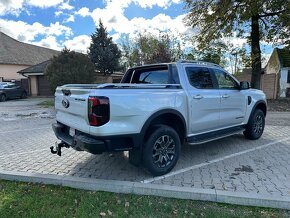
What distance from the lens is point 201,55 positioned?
19219 mm

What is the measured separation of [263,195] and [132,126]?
2100mm

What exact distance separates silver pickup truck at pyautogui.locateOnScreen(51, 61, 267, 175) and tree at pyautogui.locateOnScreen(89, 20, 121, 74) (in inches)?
772

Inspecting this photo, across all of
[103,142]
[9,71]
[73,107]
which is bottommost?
[103,142]

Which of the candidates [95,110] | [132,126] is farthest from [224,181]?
[95,110]

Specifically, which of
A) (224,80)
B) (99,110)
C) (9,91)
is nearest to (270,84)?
(224,80)

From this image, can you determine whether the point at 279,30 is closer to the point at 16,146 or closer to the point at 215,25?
the point at 215,25

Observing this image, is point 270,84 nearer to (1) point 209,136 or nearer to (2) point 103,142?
(1) point 209,136

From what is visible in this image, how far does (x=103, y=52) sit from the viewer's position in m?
24.7

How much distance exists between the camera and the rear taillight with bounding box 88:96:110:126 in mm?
3655

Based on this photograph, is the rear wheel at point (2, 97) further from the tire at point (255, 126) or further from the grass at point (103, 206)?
the tire at point (255, 126)

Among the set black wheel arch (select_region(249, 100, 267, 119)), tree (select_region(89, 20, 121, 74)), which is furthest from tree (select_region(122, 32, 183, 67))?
black wheel arch (select_region(249, 100, 267, 119))

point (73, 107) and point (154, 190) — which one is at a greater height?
point (73, 107)

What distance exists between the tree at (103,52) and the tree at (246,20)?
10.2 meters

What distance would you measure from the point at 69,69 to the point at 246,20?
10.9 meters
